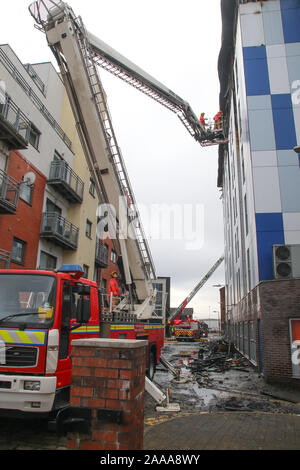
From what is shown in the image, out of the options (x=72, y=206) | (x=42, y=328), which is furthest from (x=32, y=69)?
(x=42, y=328)

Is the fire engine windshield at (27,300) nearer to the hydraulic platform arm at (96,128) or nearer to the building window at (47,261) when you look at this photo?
the hydraulic platform arm at (96,128)

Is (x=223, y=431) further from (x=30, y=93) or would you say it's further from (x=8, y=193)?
(x=30, y=93)

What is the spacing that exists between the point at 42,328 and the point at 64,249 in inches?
599

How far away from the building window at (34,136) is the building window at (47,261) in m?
5.63

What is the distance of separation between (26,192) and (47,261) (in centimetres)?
412

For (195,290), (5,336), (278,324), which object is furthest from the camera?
(195,290)

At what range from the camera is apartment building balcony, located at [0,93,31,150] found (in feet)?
43.2

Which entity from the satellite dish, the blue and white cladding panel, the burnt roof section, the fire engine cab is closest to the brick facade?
the blue and white cladding panel

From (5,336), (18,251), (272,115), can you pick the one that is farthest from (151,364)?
(272,115)

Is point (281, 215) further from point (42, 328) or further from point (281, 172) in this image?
point (42, 328)

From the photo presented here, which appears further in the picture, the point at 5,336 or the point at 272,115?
the point at 272,115

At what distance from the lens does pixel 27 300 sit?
5.48 m

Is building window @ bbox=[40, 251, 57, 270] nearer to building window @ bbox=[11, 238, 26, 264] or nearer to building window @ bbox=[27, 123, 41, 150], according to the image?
building window @ bbox=[11, 238, 26, 264]
